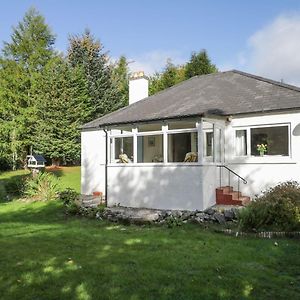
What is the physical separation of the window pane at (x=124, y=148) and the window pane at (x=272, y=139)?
5.19m

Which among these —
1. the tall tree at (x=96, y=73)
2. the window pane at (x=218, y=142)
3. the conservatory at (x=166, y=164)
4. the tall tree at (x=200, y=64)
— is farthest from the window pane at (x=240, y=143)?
the tall tree at (x=200, y=64)

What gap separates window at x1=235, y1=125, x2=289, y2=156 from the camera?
1398 centimetres

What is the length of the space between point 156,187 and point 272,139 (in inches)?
188

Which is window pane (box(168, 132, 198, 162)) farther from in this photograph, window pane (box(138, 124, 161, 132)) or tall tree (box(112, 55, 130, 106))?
tall tree (box(112, 55, 130, 106))

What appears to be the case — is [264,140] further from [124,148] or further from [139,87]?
[139,87]

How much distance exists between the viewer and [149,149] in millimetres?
16531

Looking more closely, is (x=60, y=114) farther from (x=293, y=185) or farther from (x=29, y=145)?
(x=293, y=185)

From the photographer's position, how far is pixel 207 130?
13.9 meters

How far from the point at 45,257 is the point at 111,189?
8.27 metres

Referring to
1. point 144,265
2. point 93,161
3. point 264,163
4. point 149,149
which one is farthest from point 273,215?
point 93,161

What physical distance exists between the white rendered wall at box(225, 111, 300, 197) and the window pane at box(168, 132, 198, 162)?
1.45m

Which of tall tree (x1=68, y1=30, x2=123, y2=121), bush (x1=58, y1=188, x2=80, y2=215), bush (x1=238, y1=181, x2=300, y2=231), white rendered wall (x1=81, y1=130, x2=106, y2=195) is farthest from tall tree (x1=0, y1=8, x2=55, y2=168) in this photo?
bush (x1=238, y1=181, x2=300, y2=231)

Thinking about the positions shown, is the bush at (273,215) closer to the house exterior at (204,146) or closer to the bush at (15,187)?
the house exterior at (204,146)

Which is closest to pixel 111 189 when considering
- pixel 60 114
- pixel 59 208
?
pixel 59 208
